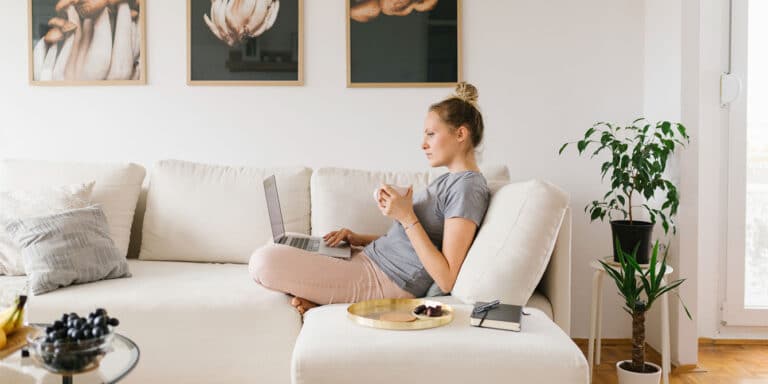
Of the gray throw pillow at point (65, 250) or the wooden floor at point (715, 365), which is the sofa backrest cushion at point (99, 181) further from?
the wooden floor at point (715, 365)

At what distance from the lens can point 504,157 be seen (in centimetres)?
309

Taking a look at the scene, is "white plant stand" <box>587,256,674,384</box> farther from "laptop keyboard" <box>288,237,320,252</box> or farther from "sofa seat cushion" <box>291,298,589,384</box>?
"laptop keyboard" <box>288,237,320,252</box>

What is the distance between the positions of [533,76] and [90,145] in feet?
7.31

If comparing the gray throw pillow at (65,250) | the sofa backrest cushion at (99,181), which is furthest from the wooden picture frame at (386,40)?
the gray throw pillow at (65,250)

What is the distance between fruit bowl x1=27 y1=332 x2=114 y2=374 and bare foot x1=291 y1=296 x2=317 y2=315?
32.4 inches

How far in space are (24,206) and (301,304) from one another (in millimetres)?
1249

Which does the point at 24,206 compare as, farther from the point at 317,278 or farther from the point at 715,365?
the point at 715,365

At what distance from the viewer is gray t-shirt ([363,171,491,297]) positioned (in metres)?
2.05

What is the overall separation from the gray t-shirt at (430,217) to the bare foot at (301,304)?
0.28m

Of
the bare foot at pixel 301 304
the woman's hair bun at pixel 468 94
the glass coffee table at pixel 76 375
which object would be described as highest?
the woman's hair bun at pixel 468 94

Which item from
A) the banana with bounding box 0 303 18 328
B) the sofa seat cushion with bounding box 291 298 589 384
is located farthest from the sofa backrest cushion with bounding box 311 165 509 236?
the banana with bounding box 0 303 18 328

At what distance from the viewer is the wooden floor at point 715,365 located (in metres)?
2.64

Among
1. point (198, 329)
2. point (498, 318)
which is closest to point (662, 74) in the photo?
point (498, 318)

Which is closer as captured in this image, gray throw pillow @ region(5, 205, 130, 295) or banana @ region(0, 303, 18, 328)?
banana @ region(0, 303, 18, 328)
